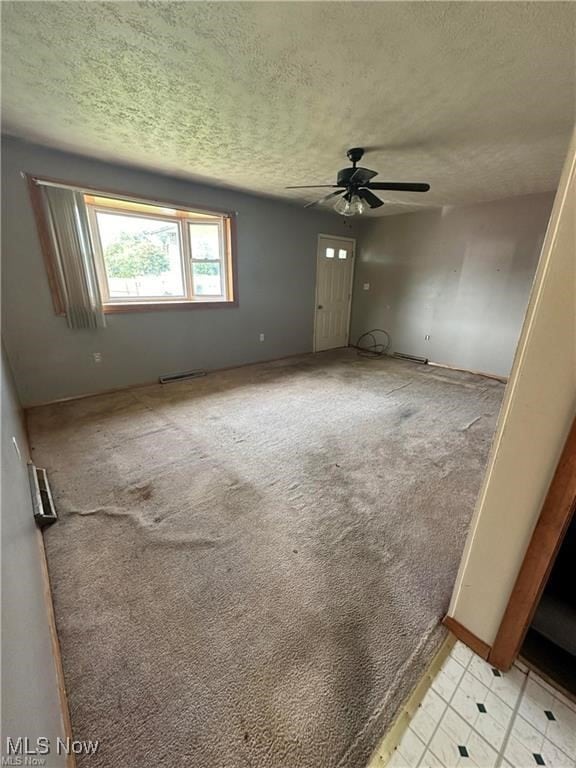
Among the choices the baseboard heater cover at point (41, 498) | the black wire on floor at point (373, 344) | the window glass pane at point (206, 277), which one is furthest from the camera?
the black wire on floor at point (373, 344)

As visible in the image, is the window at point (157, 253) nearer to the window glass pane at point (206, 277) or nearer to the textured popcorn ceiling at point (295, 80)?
the window glass pane at point (206, 277)

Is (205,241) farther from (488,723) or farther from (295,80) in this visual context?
(488,723)

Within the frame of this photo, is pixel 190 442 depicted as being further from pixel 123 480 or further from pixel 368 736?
pixel 368 736

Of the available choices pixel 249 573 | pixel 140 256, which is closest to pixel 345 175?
pixel 140 256

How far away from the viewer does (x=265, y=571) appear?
4.99 ft

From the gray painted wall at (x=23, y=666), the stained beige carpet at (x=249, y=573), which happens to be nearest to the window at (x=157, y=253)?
the stained beige carpet at (x=249, y=573)

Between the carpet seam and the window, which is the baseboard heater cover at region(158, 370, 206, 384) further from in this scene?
the carpet seam

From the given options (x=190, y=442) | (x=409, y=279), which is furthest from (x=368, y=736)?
(x=409, y=279)

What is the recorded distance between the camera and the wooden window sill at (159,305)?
3.57 meters

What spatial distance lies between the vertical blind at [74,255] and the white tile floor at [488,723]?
13.0 feet

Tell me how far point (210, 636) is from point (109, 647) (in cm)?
39

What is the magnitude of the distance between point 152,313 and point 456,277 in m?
4.54

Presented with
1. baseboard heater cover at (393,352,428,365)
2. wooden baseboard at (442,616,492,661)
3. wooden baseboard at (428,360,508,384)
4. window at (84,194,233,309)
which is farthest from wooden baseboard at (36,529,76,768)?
baseboard heater cover at (393,352,428,365)

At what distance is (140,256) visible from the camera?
4016 millimetres
